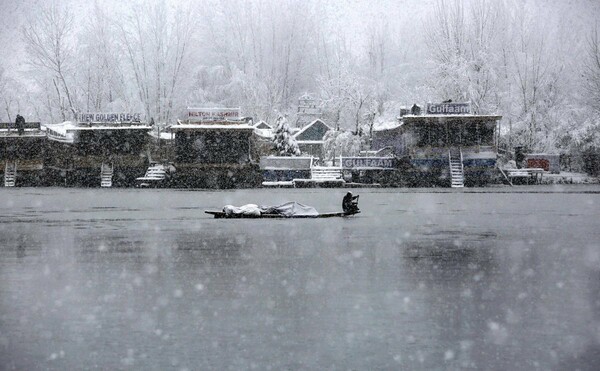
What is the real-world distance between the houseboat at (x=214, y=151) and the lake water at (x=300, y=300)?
109ft

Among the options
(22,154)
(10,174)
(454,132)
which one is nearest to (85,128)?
(22,154)

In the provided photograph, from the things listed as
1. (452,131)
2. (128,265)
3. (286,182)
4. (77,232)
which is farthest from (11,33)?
(128,265)

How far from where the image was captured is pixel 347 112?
7838cm

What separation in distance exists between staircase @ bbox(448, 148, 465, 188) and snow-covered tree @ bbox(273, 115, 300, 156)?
520 inches

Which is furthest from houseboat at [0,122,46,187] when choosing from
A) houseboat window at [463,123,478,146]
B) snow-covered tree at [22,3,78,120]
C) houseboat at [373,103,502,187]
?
houseboat window at [463,123,478,146]

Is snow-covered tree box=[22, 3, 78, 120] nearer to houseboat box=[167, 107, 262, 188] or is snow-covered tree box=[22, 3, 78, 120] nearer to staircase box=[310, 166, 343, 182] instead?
houseboat box=[167, 107, 262, 188]

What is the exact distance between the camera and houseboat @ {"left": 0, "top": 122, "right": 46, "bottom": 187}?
5219 cm

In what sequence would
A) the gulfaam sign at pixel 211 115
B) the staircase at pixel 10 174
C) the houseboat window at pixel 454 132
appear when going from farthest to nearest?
1. the staircase at pixel 10 174
2. the gulfaam sign at pixel 211 115
3. the houseboat window at pixel 454 132

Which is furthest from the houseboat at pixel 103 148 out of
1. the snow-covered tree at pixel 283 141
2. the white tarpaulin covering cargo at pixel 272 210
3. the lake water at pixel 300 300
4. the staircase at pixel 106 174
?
the lake water at pixel 300 300

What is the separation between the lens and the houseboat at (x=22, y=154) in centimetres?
5219

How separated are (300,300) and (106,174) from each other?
149 ft

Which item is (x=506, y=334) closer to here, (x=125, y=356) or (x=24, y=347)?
(x=125, y=356)

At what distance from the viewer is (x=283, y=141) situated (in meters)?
57.3

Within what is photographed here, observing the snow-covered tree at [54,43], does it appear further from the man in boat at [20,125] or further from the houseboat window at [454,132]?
the houseboat window at [454,132]
